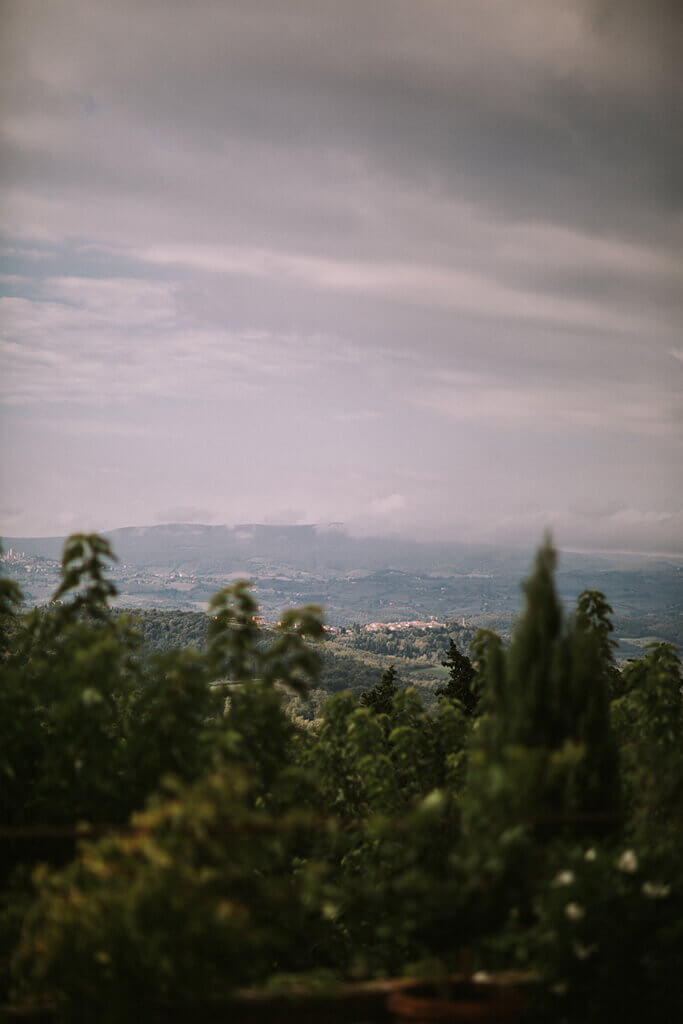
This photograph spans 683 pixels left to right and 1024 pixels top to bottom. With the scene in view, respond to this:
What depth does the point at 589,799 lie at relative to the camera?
10.7ft

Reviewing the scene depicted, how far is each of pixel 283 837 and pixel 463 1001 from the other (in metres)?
1.05

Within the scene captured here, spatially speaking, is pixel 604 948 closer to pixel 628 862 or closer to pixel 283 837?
pixel 628 862

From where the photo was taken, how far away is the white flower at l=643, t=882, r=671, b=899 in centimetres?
295

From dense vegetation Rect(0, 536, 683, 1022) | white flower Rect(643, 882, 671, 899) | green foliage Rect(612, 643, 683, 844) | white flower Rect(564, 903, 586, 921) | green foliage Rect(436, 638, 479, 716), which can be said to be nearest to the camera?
dense vegetation Rect(0, 536, 683, 1022)

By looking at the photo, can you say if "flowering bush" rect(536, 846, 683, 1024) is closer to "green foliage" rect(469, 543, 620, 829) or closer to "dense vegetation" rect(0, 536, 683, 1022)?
"dense vegetation" rect(0, 536, 683, 1022)

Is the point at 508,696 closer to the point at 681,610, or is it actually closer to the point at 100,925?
the point at 100,925

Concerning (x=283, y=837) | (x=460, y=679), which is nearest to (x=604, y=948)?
(x=283, y=837)

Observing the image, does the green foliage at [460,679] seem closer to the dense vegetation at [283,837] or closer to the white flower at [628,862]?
the dense vegetation at [283,837]

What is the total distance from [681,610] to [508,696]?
12545cm

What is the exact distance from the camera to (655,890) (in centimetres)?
297

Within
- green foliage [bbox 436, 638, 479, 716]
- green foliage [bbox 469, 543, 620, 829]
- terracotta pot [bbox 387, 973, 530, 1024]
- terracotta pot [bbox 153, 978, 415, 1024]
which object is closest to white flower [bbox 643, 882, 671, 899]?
green foliage [bbox 469, 543, 620, 829]

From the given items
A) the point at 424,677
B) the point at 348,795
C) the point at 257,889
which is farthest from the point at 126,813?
the point at 424,677

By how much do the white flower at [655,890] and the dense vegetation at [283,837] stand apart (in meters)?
0.01

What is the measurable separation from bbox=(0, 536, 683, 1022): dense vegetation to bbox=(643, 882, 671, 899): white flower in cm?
1
